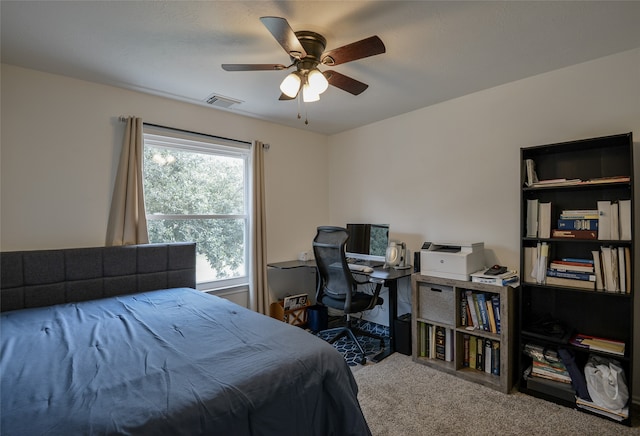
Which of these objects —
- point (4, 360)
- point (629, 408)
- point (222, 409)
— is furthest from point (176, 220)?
point (629, 408)

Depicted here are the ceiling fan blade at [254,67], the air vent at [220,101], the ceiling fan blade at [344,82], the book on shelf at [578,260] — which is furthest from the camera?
the air vent at [220,101]

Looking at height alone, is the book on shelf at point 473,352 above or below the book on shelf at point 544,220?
below

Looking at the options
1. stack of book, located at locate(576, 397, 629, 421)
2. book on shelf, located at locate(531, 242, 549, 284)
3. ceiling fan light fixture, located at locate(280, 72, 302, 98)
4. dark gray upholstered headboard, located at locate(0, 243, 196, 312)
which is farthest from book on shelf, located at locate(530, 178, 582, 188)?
dark gray upholstered headboard, located at locate(0, 243, 196, 312)

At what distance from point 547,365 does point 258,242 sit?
2.72 meters

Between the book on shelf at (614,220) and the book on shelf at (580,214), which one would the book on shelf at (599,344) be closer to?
the book on shelf at (614,220)

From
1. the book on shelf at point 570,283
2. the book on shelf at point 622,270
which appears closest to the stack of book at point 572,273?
the book on shelf at point 570,283

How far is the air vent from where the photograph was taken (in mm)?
2967

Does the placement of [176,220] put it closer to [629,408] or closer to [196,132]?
[196,132]

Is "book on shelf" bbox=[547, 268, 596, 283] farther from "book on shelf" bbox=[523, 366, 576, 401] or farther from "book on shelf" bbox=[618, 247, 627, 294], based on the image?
"book on shelf" bbox=[523, 366, 576, 401]

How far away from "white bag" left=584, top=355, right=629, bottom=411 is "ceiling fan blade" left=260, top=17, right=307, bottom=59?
9.05 feet

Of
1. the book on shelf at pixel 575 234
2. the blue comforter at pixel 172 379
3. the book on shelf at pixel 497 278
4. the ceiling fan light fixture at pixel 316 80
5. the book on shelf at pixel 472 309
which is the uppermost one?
the ceiling fan light fixture at pixel 316 80

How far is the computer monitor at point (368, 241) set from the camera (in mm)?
3451

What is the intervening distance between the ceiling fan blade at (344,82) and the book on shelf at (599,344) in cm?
227

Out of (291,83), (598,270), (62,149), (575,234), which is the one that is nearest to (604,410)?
(598,270)
